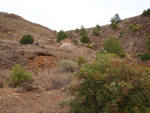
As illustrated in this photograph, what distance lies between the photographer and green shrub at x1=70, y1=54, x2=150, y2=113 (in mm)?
2125

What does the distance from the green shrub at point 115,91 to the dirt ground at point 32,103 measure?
3.37 ft

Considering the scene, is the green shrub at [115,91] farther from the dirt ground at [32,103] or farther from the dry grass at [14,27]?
the dry grass at [14,27]

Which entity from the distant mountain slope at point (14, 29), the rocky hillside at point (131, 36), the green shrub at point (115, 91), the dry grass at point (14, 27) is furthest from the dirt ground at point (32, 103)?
the rocky hillside at point (131, 36)

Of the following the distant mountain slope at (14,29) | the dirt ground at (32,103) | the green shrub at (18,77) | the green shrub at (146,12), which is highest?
the green shrub at (146,12)

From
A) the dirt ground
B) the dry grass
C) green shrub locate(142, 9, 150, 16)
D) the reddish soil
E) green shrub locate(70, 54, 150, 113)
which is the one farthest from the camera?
green shrub locate(142, 9, 150, 16)

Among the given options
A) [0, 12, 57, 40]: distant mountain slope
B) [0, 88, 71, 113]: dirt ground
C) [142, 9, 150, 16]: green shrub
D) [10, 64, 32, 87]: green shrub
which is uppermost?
[142, 9, 150, 16]: green shrub

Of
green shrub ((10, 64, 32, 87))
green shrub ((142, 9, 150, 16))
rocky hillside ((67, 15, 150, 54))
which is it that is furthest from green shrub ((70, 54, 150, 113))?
green shrub ((142, 9, 150, 16))

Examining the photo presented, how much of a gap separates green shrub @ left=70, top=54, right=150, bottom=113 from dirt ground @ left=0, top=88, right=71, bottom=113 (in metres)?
1.03

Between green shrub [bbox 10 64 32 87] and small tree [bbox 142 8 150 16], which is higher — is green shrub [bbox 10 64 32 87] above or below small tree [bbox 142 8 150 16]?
below

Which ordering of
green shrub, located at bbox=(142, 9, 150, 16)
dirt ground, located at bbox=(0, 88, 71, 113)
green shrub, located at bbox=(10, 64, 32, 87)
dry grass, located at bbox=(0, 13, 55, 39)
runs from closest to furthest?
dirt ground, located at bbox=(0, 88, 71, 113)
green shrub, located at bbox=(10, 64, 32, 87)
dry grass, located at bbox=(0, 13, 55, 39)
green shrub, located at bbox=(142, 9, 150, 16)

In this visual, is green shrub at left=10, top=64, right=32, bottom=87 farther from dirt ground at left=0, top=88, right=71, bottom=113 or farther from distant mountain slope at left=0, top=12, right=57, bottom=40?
distant mountain slope at left=0, top=12, right=57, bottom=40

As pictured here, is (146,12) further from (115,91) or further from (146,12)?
(115,91)

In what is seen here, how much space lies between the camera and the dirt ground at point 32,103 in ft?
10.8

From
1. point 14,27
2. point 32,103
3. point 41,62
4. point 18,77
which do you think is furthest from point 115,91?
point 14,27
